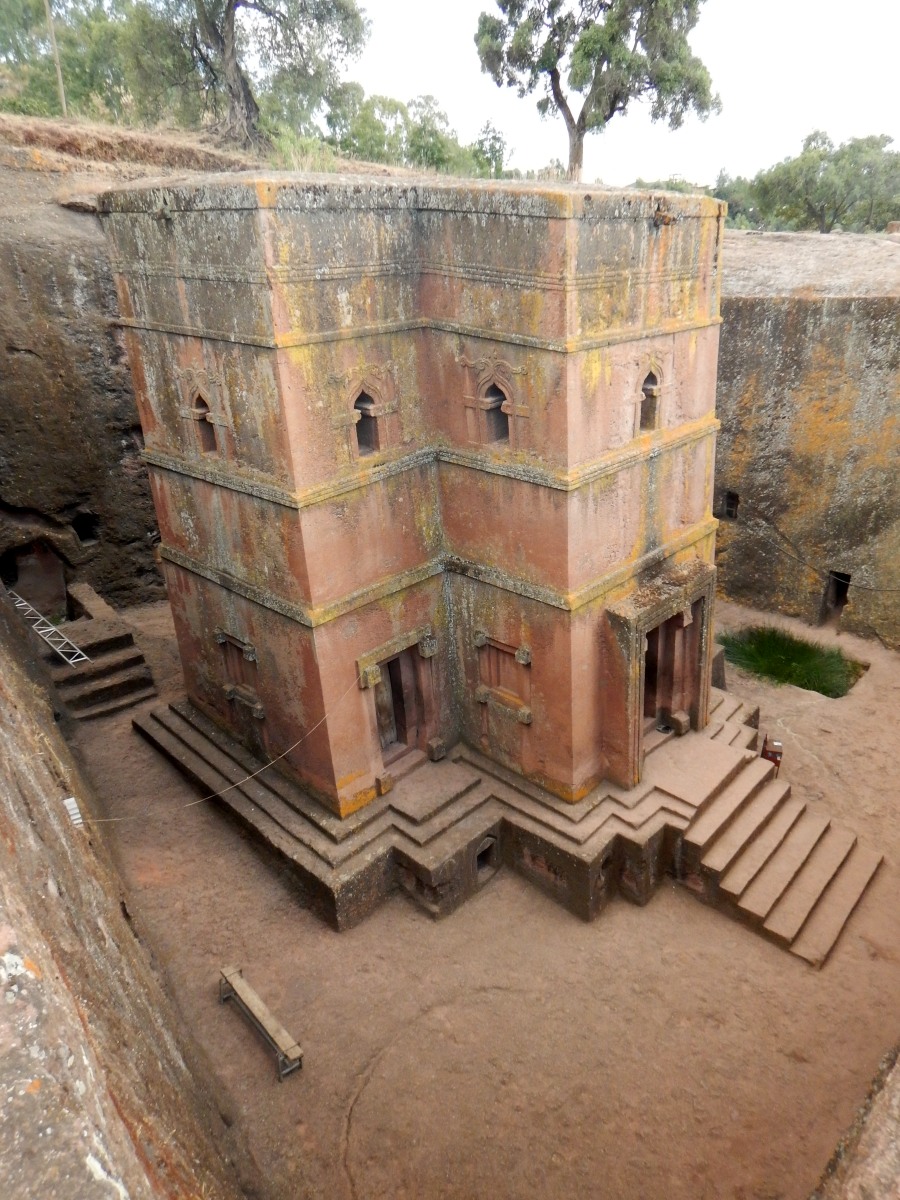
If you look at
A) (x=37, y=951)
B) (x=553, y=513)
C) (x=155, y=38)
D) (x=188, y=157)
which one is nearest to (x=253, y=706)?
(x=553, y=513)

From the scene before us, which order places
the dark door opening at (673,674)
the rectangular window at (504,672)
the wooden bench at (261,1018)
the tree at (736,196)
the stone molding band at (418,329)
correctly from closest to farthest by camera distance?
the wooden bench at (261,1018) < the stone molding band at (418,329) < the rectangular window at (504,672) < the dark door opening at (673,674) < the tree at (736,196)

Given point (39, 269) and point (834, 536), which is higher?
point (39, 269)

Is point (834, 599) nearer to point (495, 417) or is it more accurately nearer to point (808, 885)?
point (808, 885)

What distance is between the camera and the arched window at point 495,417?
8.72 m

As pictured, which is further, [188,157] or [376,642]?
[188,157]

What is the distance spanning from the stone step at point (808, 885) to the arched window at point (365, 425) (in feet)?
21.7

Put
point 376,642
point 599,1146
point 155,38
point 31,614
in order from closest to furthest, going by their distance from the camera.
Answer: point 599,1146, point 376,642, point 31,614, point 155,38

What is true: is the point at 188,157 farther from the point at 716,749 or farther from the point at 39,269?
the point at 716,749

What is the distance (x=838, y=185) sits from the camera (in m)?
30.9

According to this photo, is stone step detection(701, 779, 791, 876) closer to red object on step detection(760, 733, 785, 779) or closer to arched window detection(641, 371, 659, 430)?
red object on step detection(760, 733, 785, 779)

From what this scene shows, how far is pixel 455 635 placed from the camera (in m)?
10.1

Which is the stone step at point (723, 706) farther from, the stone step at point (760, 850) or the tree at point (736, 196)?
the tree at point (736, 196)

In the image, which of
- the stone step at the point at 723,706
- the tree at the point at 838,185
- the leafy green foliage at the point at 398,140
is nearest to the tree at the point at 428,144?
the leafy green foliage at the point at 398,140

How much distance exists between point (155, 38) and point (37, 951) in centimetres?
2526
